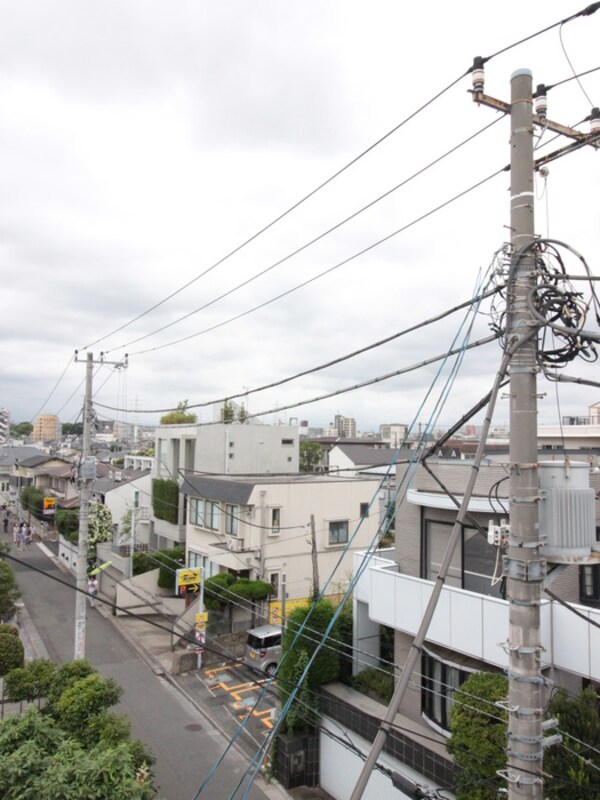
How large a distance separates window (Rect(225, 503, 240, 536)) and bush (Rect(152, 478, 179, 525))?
7.99 m

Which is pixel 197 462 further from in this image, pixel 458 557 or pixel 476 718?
pixel 476 718

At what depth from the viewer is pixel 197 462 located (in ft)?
117

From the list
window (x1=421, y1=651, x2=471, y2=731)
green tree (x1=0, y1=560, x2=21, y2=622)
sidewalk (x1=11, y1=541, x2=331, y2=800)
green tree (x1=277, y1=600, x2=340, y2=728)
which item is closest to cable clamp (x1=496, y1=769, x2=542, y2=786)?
window (x1=421, y1=651, x2=471, y2=731)

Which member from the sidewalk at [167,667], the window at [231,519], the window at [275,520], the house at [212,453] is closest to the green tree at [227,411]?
the house at [212,453]

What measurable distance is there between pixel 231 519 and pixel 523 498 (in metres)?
22.8

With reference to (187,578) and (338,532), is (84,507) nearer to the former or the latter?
(187,578)

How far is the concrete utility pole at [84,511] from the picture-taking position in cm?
1791

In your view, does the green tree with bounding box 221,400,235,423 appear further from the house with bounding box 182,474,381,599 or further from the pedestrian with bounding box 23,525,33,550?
the pedestrian with bounding box 23,525,33,550

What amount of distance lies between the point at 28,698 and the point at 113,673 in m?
9.81

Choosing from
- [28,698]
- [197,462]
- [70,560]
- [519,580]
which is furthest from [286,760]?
[70,560]

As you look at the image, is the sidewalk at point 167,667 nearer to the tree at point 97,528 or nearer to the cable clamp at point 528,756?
the tree at point 97,528

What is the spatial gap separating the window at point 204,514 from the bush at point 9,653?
1121 cm

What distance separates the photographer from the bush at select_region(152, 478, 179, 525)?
34.1 meters

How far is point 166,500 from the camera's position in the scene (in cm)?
3459
